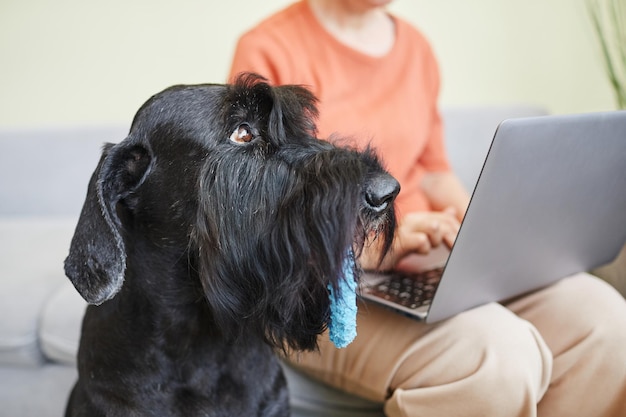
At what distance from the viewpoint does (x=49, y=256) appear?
189 centimetres

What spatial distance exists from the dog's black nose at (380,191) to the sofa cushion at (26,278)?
4.06 ft

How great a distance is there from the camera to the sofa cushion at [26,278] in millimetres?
1575

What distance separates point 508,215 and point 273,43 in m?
0.75

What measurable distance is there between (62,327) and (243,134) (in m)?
0.98

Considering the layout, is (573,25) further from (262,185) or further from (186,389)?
(186,389)

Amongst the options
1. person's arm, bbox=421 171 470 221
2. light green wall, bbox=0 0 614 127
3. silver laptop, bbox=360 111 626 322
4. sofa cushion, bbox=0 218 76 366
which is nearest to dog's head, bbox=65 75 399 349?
silver laptop, bbox=360 111 626 322

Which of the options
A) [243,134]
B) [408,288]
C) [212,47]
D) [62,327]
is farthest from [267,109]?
[212,47]

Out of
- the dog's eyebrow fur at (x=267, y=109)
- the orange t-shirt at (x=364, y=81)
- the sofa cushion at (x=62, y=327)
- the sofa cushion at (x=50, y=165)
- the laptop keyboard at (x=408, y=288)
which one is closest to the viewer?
the dog's eyebrow fur at (x=267, y=109)

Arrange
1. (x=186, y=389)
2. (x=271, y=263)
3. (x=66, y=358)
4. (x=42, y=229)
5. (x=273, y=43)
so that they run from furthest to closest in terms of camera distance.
Result: (x=42, y=229), (x=66, y=358), (x=273, y=43), (x=186, y=389), (x=271, y=263)

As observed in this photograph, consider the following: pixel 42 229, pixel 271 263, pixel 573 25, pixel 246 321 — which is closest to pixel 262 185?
pixel 271 263

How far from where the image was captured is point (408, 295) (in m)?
1.12

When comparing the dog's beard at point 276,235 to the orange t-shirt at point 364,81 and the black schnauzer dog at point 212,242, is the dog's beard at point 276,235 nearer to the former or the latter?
the black schnauzer dog at point 212,242

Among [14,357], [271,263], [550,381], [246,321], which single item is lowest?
[14,357]

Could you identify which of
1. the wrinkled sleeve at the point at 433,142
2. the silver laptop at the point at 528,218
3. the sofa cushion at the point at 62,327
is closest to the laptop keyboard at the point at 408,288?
the silver laptop at the point at 528,218
